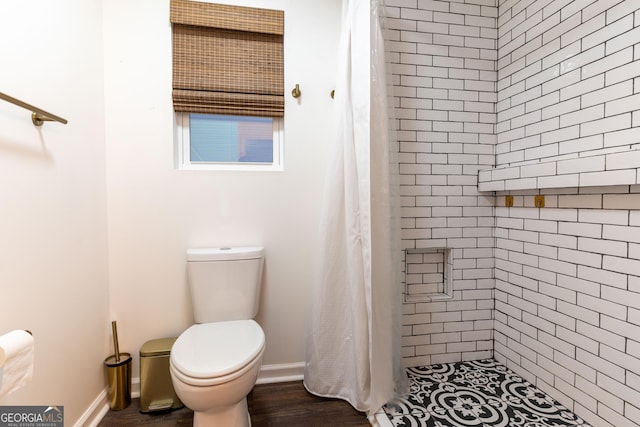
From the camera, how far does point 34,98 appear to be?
3.62ft

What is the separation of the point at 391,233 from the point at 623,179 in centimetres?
90

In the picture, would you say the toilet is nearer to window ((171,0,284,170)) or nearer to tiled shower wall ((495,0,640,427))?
window ((171,0,284,170))

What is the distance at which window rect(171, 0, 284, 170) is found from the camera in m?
1.62

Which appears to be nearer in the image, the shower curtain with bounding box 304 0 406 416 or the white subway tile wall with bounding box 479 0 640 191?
the white subway tile wall with bounding box 479 0 640 191

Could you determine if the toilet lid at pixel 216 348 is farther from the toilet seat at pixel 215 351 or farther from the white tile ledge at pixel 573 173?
the white tile ledge at pixel 573 173

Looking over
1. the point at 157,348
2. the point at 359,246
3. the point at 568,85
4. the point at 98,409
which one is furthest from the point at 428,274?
the point at 98,409

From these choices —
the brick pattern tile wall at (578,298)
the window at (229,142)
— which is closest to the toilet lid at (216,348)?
the window at (229,142)

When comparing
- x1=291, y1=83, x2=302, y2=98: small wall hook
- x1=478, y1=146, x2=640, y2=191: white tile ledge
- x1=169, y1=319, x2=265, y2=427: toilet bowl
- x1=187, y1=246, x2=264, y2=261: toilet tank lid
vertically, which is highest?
x1=291, y1=83, x2=302, y2=98: small wall hook

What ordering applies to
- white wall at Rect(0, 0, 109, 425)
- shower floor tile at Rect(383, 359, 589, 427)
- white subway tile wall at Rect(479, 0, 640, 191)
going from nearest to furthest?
1. white wall at Rect(0, 0, 109, 425)
2. white subway tile wall at Rect(479, 0, 640, 191)
3. shower floor tile at Rect(383, 359, 589, 427)

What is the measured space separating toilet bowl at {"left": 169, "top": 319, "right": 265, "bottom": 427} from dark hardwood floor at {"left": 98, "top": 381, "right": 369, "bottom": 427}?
0.53ft

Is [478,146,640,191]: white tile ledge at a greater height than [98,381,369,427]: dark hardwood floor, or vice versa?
[478,146,640,191]: white tile ledge

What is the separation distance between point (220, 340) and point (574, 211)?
173cm

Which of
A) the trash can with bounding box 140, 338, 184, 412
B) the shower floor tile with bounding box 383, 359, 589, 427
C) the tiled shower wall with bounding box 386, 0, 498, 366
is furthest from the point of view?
the tiled shower wall with bounding box 386, 0, 498, 366

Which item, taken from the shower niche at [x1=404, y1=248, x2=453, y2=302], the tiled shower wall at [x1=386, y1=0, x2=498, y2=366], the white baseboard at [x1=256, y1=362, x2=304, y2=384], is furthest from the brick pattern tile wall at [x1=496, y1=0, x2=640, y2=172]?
the white baseboard at [x1=256, y1=362, x2=304, y2=384]
